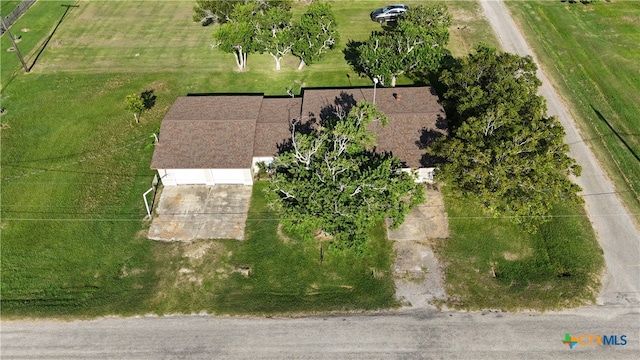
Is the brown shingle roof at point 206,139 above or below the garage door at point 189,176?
above

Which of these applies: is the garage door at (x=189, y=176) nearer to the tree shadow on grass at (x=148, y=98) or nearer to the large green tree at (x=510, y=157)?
the tree shadow on grass at (x=148, y=98)

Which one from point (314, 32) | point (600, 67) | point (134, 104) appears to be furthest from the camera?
point (600, 67)

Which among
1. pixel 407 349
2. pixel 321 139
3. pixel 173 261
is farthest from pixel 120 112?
pixel 407 349

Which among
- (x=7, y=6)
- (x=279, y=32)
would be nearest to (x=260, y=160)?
(x=279, y=32)

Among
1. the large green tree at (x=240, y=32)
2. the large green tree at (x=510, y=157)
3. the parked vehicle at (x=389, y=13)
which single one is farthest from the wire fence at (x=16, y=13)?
the large green tree at (x=510, y=157)

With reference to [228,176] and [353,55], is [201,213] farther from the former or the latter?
[353,55]

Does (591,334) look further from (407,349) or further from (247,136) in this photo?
(247,136)
